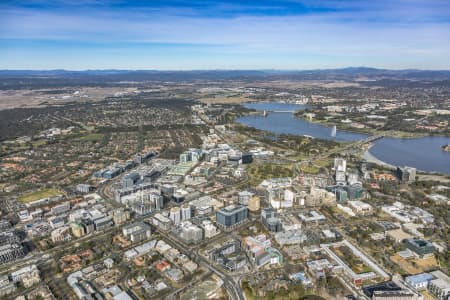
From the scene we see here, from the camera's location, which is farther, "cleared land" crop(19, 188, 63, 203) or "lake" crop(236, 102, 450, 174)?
"lake" crop(236, 102, 450, 174)

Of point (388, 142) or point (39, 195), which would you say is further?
point (388, 142)

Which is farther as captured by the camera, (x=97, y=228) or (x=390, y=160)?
(x=390, y=160)

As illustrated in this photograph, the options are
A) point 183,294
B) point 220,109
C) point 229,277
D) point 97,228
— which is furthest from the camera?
point 220,109

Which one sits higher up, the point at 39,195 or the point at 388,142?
the point at 388,142

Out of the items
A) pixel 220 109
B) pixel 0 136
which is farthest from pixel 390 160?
pixel 0 136

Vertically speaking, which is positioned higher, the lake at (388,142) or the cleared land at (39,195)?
the lake at (388,142)

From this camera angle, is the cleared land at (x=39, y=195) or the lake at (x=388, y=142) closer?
the cleared land at (x=39, y=195)

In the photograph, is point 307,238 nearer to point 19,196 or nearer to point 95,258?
point 95,258

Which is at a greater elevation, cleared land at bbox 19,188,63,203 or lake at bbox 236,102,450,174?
lake at bbox 236,102,450,174
